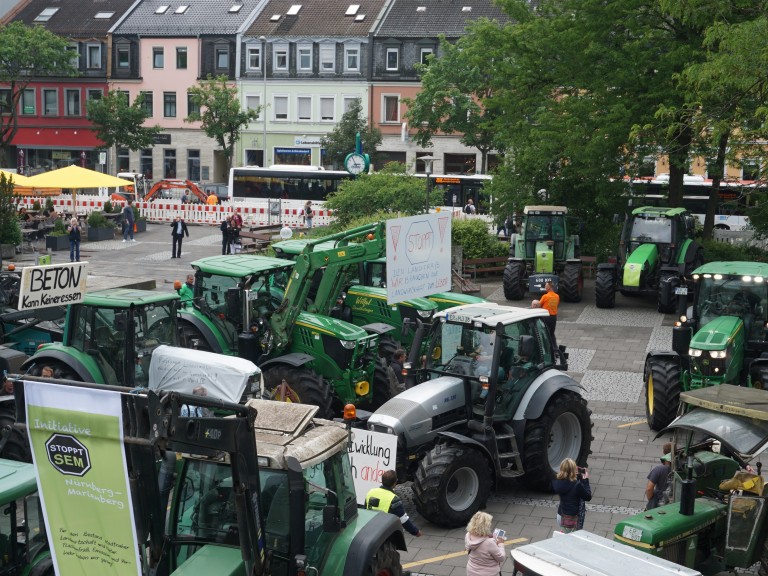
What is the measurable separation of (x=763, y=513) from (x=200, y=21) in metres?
54.0

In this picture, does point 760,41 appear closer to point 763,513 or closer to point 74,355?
point 763,513

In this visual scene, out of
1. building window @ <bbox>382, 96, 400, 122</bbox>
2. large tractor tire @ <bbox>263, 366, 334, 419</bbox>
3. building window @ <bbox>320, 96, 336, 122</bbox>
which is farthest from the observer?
building window @ <bbox>320, 96, 336, 122</bbox>

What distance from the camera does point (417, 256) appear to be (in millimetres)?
17516

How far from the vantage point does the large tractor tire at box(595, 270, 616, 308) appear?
87.0 ft

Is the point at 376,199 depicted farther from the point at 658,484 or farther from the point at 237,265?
the point at 658,484

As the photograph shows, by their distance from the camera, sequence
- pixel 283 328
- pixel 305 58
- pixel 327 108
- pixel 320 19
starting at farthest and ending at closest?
pixel 327 108 < pixel 305 58 < pixel 320 19 < pixel 283 328

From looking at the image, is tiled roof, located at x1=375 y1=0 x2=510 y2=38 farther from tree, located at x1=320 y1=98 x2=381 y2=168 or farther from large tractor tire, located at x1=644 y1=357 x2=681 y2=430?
large tractor tire, located at x1=644 y1=357 x2=681 y2=430

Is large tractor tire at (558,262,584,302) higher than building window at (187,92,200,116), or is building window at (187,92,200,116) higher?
building window at (187,92,200,116)

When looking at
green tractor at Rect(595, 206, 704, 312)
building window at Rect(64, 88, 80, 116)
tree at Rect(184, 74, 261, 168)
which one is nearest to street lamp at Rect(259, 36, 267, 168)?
tree at Rect(184, 74, 261, 168)

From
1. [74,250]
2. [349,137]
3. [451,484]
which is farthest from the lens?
[349,137]

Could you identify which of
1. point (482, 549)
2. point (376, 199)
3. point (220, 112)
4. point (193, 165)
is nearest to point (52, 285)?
point (482, 549)

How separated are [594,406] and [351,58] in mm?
41725

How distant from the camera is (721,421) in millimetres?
10625

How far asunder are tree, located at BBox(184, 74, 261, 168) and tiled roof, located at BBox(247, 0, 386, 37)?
14.9ft
